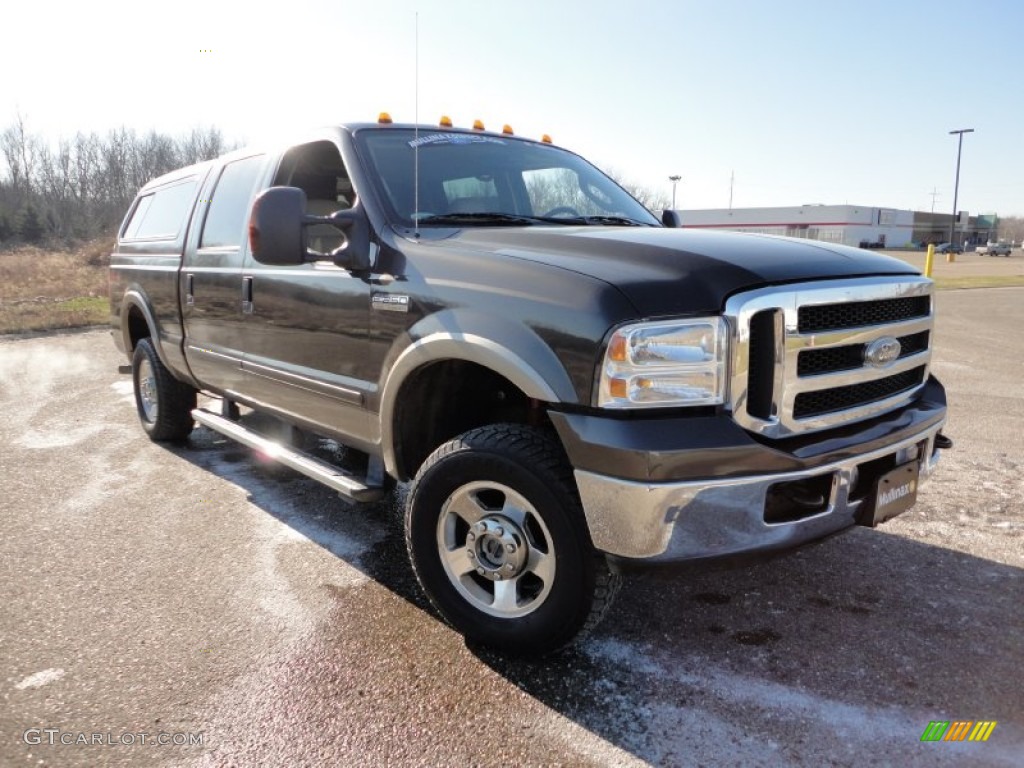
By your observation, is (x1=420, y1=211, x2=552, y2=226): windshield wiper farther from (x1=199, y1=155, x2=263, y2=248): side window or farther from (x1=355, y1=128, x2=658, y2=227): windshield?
(x1=199, y1=155, x2=263, y2=248): side window

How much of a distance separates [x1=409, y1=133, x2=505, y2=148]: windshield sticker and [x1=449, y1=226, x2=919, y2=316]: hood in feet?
2.62

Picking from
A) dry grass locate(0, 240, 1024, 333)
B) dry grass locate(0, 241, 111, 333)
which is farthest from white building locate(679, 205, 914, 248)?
dry grass locate(0, 241, 111, 333)

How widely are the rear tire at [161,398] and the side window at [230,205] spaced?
1283mm

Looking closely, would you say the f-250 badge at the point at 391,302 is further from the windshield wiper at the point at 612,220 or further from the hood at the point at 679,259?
the windshield wiper at the point at 612,220

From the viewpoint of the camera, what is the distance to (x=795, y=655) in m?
2.75

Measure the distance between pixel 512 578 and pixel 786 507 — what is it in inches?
37.4

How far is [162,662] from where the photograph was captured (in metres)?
2.71

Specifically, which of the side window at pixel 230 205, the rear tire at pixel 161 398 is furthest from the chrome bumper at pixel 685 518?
the rear tire at pixel 161 398

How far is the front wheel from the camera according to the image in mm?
2424

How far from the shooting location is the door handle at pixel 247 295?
3984mm

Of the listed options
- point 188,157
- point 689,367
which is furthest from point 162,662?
point 188,157

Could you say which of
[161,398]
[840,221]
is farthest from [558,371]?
[840,221]

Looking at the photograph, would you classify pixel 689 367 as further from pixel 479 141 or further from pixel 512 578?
pixel 479 141

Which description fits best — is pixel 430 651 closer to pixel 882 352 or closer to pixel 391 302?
pixel 391 302
